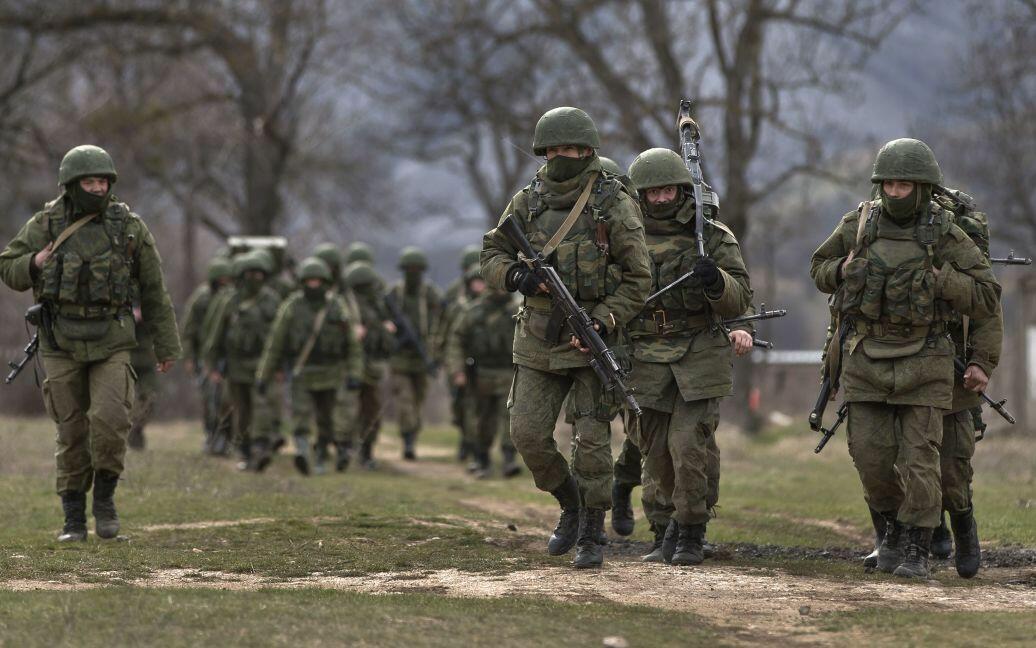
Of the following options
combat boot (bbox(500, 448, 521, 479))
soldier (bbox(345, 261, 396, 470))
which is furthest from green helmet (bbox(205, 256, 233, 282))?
combat boot (bbox(500, 448, 521, 479))

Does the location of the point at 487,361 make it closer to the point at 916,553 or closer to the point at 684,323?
the point at 684,323

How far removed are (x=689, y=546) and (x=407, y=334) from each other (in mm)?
9759

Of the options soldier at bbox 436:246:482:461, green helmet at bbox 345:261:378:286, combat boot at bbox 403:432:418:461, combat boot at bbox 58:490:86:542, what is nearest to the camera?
combat boot at bbox 58:490:86:542

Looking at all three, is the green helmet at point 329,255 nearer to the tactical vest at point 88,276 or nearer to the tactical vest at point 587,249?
the tactical vest at point 88,276

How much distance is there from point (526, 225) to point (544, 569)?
1.83m

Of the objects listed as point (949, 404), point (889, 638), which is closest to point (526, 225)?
point (949, 404)

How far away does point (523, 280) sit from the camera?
889cm

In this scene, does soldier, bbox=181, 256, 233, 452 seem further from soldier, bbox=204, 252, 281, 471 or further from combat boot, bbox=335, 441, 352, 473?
combat boot, bbox=335, 441, 352, 473

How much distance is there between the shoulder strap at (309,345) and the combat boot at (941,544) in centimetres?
757

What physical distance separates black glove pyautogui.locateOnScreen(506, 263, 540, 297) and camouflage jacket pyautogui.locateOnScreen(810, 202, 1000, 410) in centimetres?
166

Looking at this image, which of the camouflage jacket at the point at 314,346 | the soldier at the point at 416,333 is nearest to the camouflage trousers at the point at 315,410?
the camouflage jacket at the point at 314,346

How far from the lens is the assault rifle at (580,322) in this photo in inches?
344

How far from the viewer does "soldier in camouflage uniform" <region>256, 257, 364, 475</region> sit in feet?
53.5

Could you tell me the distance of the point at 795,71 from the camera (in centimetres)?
2461
